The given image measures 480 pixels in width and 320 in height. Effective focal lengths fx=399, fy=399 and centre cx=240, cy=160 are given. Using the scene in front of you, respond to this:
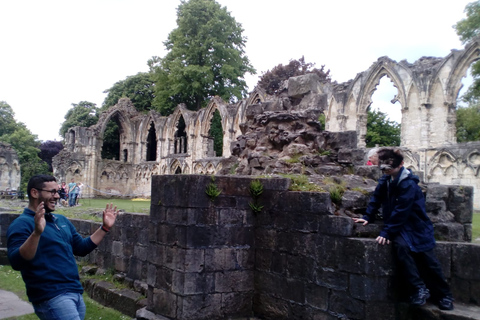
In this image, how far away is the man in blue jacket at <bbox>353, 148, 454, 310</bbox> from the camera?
3.84 m

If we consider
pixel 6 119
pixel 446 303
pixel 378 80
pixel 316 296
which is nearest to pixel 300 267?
pixel 316 296

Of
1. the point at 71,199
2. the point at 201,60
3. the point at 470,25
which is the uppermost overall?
the point at 470,25

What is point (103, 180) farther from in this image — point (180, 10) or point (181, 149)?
point (180, 10)

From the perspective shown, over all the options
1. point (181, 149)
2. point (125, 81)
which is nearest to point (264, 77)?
point (181, 149)

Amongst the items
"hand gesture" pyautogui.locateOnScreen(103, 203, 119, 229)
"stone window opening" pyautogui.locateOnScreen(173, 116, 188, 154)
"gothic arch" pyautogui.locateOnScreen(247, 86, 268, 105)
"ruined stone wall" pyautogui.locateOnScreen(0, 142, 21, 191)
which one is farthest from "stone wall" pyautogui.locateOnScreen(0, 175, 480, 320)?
"stone window opening" pyautogui.locateOnScreen(173, 116, 188, 154)

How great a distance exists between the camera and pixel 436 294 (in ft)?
12.8

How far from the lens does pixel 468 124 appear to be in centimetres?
3444

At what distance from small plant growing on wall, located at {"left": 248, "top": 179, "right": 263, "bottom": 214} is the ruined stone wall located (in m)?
26.8

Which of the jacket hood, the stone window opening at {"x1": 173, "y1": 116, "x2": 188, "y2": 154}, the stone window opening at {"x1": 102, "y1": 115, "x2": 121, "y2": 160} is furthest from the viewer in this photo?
the stone window opening at {"x1": 102, "y1": 115, "x2": 121, "y2": 160}

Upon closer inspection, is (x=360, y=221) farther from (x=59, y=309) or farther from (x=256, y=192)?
(x=59, y=309)

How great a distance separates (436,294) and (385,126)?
120 ft

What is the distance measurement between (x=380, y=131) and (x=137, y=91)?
23715 millimetres

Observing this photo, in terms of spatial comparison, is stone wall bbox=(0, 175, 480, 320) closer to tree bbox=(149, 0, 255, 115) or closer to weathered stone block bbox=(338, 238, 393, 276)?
weathered stone block bbox=(338, 238, 393, 276)

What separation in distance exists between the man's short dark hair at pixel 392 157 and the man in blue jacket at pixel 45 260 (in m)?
3.17
